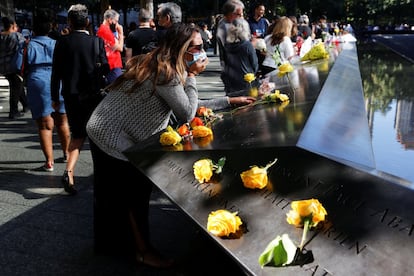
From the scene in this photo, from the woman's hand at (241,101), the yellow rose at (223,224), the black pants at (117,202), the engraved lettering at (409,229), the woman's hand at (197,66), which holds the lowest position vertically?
the black pants at (117,202)

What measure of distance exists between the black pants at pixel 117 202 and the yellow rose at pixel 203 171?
3.14 ft

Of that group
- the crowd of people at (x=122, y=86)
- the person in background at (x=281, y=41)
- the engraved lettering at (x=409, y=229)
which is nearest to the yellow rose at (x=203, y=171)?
the crowd of people at (x=122, y=86)

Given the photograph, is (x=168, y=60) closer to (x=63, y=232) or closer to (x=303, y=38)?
(x=63, y=232)

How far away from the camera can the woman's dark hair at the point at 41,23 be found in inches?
201

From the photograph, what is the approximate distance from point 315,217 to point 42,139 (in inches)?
162

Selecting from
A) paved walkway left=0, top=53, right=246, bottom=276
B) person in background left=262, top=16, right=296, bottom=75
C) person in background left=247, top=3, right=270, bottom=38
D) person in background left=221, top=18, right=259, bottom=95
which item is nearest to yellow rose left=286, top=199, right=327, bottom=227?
paved walkway left=0, top=53, right=246, bottom=276

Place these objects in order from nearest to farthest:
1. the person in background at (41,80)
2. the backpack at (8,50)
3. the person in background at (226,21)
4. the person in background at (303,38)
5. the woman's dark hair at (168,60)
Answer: the woman's dark hair at (168,60)
the person in background at (41,80)
the person in background at (226,21)
the person in background at (303,38)
the backpack at (8,50)

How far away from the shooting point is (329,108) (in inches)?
119

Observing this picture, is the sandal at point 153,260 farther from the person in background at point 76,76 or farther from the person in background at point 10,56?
the person in background at point 10,56

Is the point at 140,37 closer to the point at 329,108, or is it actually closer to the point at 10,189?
the point at 10,189

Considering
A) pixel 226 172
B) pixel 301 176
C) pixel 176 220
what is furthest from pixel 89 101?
pixel 301 176

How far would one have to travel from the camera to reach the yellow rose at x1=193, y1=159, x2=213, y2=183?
7.01 feet

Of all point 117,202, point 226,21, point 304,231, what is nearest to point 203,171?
point 304,231

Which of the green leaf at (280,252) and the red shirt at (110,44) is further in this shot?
the red shirt at (110,44)
